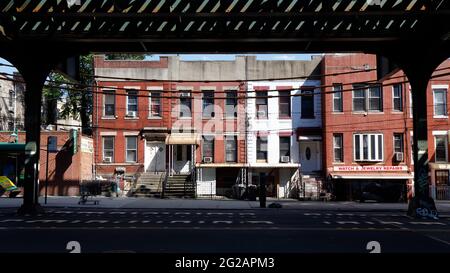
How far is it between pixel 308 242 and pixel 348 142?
→ 26477mm

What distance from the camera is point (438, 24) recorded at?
1731 cm

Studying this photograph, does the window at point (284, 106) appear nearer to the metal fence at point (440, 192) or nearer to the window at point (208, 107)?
the window at point (208, 107)

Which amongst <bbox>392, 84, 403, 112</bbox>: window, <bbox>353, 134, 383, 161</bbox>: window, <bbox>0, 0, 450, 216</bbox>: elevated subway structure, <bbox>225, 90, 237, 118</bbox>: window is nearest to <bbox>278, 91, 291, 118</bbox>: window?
<bbox>225, 90, 237, 118</bbox>: window

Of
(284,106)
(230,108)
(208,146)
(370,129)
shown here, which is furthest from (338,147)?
(208,146)

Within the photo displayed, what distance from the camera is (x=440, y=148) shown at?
37469mm

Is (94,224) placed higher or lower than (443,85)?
lower

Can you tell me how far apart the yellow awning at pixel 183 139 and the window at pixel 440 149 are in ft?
56.2

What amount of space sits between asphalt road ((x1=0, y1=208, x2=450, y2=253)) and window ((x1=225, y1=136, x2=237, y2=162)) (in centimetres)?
2113

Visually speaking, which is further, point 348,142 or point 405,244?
point 348,142

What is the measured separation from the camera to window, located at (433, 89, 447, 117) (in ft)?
123

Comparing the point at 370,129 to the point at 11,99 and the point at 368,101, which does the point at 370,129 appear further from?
the point at 11,99

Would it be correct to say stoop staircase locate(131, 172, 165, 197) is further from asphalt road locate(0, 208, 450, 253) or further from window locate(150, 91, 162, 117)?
asphalt road locate(0, 208, 450, 253)

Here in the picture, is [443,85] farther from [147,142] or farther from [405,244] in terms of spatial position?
[405,244]
